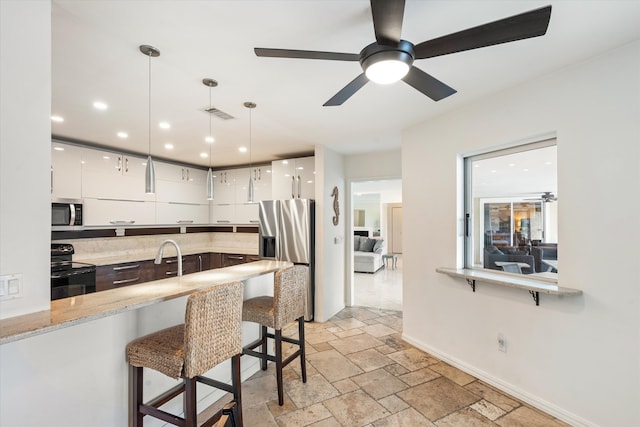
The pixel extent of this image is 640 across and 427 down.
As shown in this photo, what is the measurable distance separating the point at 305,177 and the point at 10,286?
3.61 m

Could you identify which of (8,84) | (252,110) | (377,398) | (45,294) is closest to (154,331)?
(45,294)

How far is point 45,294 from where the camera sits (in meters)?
1.44

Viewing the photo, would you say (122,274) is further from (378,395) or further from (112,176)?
(378,395)

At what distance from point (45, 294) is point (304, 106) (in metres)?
2.34

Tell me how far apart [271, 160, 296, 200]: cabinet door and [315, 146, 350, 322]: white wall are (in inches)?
21.1

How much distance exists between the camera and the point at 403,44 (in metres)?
1.44

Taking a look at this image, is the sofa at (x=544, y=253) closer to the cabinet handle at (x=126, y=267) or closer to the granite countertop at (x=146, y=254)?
the granite countertop at (x=146, y=254)

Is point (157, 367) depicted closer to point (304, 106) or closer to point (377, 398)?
point (377, 398)

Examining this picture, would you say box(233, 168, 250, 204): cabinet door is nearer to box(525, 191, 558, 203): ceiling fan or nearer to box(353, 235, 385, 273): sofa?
box(353, 235, 385, 273): sofa

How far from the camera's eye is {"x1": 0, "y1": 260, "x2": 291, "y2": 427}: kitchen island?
1271 millimetres

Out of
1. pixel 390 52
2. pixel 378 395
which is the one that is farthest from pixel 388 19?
pixel 378 395

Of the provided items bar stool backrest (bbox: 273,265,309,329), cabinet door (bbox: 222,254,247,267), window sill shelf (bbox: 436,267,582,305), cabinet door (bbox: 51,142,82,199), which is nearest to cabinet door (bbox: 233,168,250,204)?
cabinet door (bbox: 222,254,247,267)

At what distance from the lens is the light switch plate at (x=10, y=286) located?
1.29m

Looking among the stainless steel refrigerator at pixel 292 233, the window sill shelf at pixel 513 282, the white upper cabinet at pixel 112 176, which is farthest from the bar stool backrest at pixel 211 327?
the white upper cabinet at pixel 112 176
